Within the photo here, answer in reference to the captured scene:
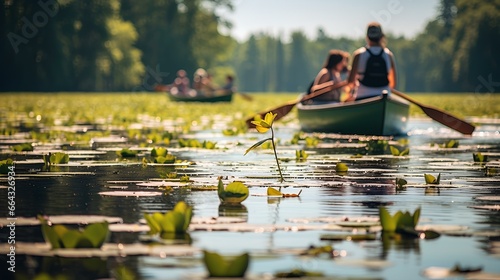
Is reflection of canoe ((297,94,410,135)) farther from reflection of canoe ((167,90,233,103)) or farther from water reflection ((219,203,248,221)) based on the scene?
reflection of canoe ((167,90,233,103))

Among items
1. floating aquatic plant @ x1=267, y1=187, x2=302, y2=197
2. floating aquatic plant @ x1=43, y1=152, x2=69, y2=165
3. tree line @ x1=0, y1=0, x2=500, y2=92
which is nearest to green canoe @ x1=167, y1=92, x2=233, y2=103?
tree line @ x1=0, y1=0, x2=500, y2=92

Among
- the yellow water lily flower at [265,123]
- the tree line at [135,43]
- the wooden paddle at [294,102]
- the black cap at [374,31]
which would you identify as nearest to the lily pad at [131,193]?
the yellow water lily flower at [265,123]

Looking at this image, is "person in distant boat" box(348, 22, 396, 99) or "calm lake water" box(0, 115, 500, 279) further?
"person in distant boat" box(348, 22, 396, 99)

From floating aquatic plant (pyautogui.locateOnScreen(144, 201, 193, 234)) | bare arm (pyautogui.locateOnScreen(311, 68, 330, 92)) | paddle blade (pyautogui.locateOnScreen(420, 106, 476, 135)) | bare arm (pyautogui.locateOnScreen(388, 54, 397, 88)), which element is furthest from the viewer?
bare arm (pyautogui.locateOnScreen(311, 68, 330, 92))

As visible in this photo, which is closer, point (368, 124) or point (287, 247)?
point (287, 247)

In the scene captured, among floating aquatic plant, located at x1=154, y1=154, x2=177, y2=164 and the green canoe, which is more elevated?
the green canoe

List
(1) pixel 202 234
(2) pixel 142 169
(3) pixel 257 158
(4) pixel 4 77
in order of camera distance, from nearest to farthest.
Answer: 1. (1) pixel 202 234
2. (2) pixel 142 169
3. (3) pixel 257 158
4. (4) pixel 4 77

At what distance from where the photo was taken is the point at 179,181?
8797 mm

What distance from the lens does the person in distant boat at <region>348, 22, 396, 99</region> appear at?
15.9 meters

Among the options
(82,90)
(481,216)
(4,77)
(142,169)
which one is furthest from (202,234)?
(82,90)

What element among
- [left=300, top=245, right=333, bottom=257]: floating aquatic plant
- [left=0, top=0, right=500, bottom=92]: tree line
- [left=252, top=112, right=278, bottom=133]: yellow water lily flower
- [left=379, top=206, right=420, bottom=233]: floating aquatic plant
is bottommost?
[left=300, top=245, right=333, bottom=257]: floating aquatic plant

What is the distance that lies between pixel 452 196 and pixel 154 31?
9397 cm

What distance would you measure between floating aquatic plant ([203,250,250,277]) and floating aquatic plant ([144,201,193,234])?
118 cm

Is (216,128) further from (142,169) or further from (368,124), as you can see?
(142,169)
